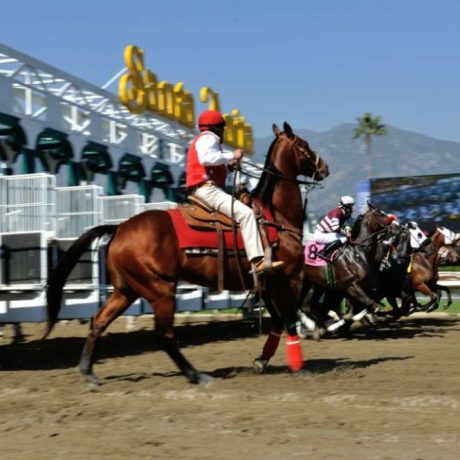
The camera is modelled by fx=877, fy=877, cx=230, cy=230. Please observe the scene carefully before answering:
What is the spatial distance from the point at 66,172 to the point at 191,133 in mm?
7658

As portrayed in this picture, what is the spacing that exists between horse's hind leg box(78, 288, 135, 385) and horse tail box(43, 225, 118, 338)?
23.1 inches

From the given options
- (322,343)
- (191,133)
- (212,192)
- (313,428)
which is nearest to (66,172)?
(191,133)

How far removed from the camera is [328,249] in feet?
45.3

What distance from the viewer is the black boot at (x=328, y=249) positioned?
13.8 metres

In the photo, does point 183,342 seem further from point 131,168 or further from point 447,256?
point 131,168

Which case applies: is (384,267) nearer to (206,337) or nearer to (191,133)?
(206,337)

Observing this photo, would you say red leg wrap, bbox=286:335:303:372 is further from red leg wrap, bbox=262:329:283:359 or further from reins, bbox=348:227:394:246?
reins, bbox=348:227:394:246

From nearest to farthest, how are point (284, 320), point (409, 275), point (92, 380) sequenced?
1. point (92, 380)
2. point (284, 320)
3. point (409, 275)

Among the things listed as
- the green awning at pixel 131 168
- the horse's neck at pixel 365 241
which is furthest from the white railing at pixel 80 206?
the green awning at pixel 131 168

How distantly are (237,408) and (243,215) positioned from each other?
2361 millimetres

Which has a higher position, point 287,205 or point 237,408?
point 287,205

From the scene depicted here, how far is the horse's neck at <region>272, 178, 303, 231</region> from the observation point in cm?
903

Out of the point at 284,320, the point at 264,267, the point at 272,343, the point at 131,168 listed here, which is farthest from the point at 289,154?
the point at 131,168

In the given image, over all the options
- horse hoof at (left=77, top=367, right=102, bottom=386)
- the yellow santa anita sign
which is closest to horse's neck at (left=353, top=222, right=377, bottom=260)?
horse hoof at (left=77, top=367, right=102, bottom=386)
